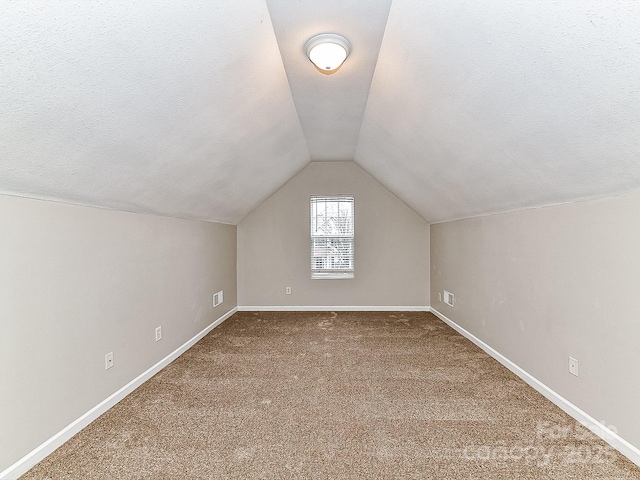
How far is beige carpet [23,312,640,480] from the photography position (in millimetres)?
1688

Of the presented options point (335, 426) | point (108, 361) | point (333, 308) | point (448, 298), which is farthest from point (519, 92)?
point (333, 308)

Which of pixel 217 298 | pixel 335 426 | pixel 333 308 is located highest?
pixel 217 298

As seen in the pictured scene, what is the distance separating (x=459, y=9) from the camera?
1440 millimetres

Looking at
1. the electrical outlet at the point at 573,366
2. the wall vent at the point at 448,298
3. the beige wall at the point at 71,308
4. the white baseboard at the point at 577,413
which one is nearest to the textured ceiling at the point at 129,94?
the beige wall at the point at 71,308

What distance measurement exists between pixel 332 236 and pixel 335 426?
136 inches

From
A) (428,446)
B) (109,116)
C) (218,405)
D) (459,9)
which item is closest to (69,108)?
(109,116)

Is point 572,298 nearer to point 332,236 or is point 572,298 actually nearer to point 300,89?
point 300,89

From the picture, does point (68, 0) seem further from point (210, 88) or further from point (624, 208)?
point (624, 208)

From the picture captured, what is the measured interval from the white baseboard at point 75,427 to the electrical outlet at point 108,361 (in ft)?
0.69

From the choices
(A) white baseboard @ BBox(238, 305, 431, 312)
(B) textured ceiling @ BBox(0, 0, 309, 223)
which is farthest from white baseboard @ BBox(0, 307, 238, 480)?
(A) white baseboard @ BBox(238, 305, 431, 312)

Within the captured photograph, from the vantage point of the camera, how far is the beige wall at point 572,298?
1.78 m

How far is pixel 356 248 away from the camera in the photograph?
17.4ft

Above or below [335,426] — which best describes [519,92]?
above

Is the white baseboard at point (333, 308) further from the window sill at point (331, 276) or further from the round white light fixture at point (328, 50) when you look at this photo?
the round white light fixture at point (328, 50)
